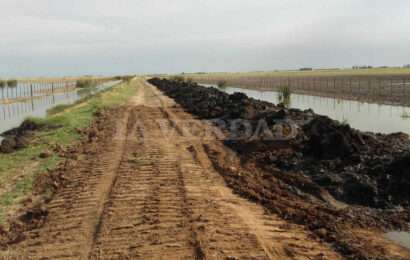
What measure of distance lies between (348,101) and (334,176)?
21.8 m

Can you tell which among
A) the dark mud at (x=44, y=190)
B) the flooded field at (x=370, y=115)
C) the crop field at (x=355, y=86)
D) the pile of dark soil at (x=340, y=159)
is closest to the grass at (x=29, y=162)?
the dark mud at (x=44, y=190)

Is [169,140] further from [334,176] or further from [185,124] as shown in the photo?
[334,176]

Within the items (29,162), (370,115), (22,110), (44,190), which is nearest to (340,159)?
(44,190)

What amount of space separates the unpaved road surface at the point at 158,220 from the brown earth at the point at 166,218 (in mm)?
11

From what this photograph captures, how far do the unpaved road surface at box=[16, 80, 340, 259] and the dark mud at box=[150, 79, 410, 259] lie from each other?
340 millimetres

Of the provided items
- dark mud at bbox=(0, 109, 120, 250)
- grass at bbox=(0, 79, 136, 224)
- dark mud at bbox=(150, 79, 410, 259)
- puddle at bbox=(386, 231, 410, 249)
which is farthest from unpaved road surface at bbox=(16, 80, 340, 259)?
puddle at bbox=(386, 231, 410, 249)

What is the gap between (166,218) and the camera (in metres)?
5.52

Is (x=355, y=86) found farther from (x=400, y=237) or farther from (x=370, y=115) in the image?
(x=400, y=237)

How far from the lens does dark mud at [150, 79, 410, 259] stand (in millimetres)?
5473

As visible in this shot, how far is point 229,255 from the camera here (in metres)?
4.36

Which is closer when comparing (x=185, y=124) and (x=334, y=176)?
(x=334, y=176)

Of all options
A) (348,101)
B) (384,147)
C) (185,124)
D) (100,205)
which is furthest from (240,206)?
(348,101)

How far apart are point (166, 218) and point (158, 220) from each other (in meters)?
0.12

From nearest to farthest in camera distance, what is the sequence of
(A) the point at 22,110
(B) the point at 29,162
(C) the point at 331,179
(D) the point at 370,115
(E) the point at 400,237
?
(E) the point at 400,237 < (C) the point at 331,179 < (B) the point at 29,162 < (D) the point at 370,115 < (A) the point at 22,110
